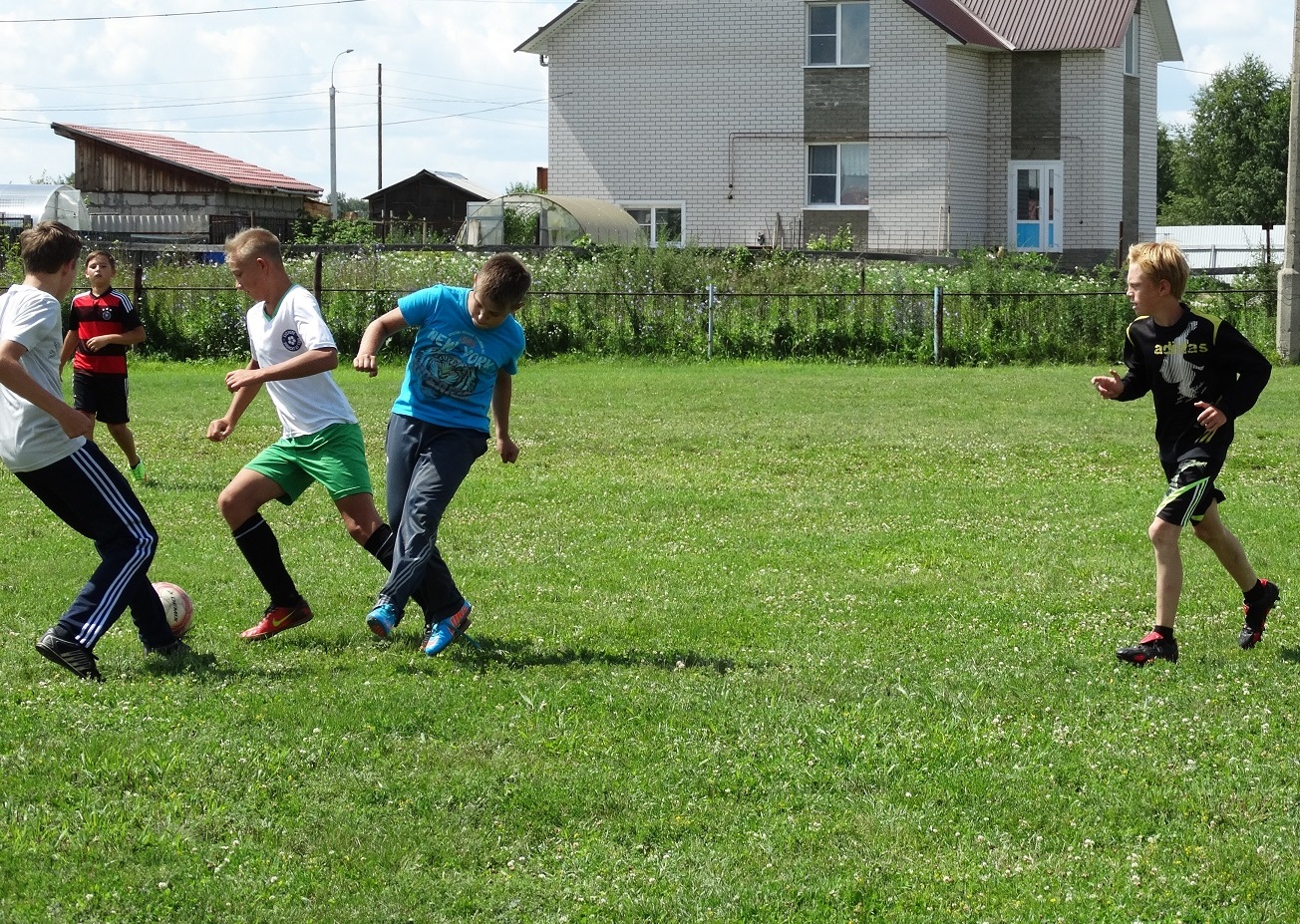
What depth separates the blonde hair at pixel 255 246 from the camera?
6.90 meters

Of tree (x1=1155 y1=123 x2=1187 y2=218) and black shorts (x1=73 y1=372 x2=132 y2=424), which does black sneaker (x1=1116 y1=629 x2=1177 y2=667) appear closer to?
black shorts (x1=73 y1=372 x2=132 y2=424)

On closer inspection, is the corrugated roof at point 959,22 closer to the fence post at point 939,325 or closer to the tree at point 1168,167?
the fence post at point 939,325

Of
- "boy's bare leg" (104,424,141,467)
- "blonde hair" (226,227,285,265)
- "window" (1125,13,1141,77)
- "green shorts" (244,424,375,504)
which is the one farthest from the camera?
"window" (1125,13,1141,77)

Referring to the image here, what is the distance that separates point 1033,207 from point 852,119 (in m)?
5.52

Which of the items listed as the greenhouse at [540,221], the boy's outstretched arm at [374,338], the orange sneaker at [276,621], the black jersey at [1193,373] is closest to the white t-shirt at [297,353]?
the boy's outstretched arm at [374,338]

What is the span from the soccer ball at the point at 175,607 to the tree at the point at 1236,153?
77826 millimetres

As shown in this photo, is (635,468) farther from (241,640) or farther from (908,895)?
(908,895)

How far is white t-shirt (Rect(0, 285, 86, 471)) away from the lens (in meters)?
6.14

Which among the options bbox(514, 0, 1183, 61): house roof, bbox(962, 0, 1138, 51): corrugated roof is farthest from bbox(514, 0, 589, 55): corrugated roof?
bbox(962, 0, 1138, 51): corrugated roof

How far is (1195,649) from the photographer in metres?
6.98

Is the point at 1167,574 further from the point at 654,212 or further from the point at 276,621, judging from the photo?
the point at 654,212

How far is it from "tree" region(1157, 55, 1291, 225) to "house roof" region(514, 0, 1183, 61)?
3912cm

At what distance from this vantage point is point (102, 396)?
12.3 metres

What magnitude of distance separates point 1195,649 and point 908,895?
323 cm
